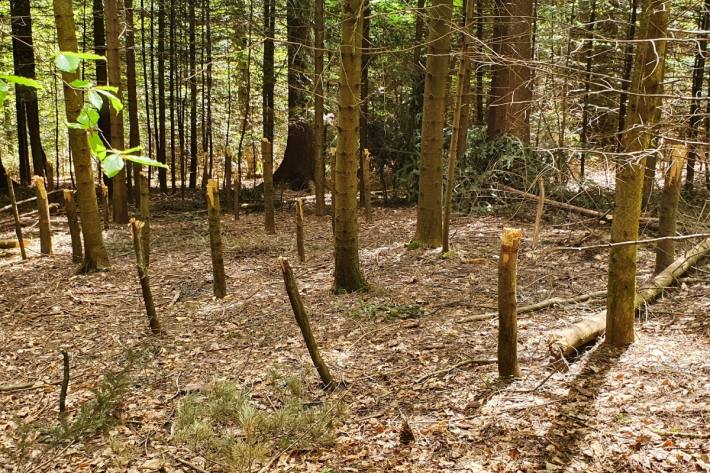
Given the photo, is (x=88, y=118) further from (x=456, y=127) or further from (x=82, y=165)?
(x=82, y=165)

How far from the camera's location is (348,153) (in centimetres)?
716

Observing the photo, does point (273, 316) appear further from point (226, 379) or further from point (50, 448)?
point (50, 448)

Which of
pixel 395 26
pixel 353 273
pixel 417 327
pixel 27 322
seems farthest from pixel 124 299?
pixel 395 26

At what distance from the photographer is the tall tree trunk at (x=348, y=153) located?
6.84 metres

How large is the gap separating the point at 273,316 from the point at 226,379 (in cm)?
184

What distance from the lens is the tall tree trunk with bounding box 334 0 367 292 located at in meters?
6.84

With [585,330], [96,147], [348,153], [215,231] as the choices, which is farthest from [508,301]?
[215,231]

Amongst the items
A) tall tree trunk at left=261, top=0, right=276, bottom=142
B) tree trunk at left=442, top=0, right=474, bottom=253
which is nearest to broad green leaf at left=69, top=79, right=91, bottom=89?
tree trunk at left=442, top=0, right=474, bottom=253

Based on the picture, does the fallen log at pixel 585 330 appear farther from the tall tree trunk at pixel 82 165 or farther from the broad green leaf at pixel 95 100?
the tall tree trunk at pixel 82 165

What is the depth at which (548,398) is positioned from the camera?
4.47 metres

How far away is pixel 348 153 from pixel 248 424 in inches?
158

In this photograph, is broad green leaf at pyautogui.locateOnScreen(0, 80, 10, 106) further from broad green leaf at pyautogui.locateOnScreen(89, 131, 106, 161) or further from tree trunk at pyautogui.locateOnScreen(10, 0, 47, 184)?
tree trunk at pyautogui.locateOnScreen(10, 0, 47, 184)

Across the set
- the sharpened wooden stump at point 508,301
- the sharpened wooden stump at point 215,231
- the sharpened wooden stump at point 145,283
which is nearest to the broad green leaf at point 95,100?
the sharpened wooden stump at point 508,301

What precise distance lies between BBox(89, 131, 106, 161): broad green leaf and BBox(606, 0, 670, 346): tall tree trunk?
3.13 meters
